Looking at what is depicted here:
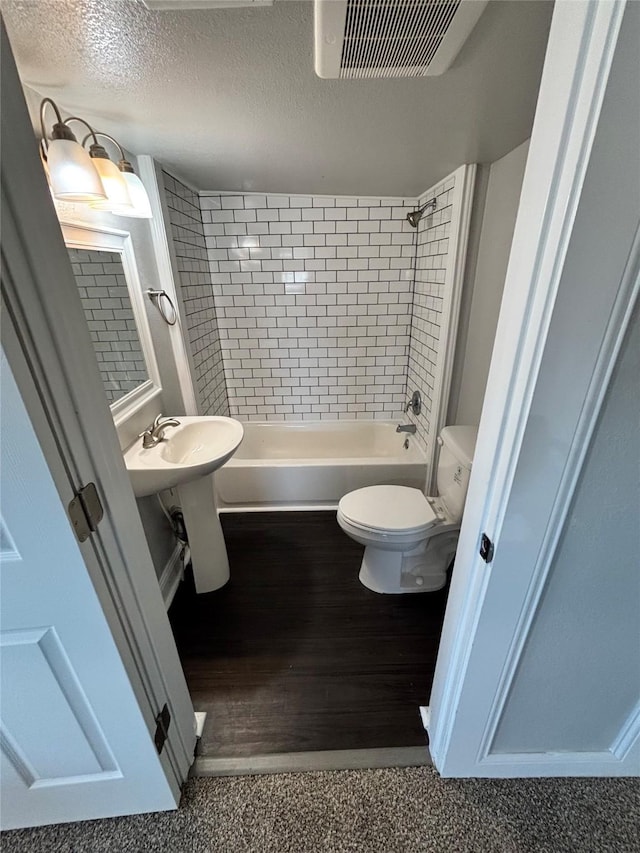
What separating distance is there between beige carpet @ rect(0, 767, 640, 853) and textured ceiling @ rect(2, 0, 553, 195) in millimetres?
1992

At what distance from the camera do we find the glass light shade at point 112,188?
1.05 m

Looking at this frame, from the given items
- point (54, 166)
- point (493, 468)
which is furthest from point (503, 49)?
point (54, 166)

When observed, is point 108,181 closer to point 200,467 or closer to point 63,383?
point 63,383

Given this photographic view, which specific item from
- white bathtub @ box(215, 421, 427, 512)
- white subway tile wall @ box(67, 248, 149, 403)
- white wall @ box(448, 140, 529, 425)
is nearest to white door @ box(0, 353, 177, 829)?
white subway tile wall @ box(67, 248, 149, 403)

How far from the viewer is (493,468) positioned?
0.70 metres

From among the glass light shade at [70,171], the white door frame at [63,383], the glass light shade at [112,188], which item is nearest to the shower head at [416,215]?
the glass light shade at [112,188]

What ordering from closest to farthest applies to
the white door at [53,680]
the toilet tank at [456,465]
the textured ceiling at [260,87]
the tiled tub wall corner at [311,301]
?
the white door at [53,680] < the textured ceiling at [260,87] < the toilet tank at [456,465] < the tiled tub wall corner at [311,301]

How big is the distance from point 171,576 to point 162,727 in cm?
89

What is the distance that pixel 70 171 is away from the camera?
906 mm

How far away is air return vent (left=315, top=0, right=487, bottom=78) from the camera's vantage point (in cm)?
66

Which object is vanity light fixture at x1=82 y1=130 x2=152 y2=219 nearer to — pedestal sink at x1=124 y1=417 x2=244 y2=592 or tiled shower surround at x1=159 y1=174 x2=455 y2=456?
tiled shower surround at x1=159 y1=174 x2=455 y2=456

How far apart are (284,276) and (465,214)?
1.24 meters

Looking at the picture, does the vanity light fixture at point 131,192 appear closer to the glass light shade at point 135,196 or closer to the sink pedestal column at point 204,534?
the glass light shade at point 135,196

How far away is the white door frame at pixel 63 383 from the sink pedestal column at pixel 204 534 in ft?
2.37
